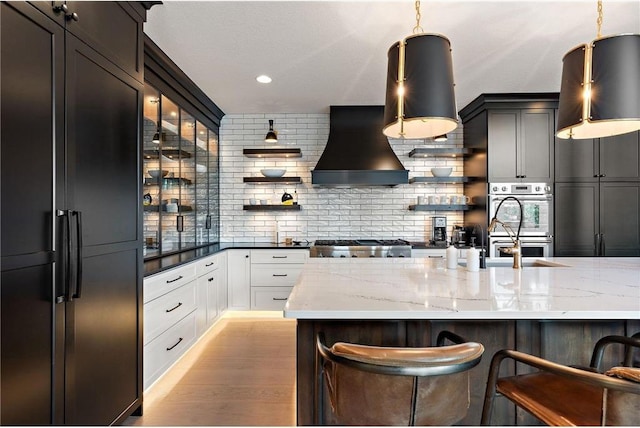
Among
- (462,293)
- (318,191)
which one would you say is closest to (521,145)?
(318,191)

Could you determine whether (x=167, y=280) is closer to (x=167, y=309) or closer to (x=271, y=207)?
(x=167, y=309)

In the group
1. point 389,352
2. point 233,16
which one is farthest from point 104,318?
point 233,16

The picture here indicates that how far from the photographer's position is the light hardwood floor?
2.05 m

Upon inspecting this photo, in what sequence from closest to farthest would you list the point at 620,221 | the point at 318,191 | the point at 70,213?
the point at 70,213, the point at 620,221, the point at 318,191

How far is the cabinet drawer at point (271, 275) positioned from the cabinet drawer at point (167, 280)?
1.12 metres

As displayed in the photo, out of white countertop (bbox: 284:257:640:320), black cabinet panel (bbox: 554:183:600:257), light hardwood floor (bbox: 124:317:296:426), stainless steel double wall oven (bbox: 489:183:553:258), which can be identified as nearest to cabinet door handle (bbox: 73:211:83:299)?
white countertop (bbox: 284:257:640:320)

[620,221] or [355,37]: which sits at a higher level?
[355,37]

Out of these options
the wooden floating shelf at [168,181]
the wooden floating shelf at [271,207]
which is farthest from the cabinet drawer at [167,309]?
the wooden floating shelf at [271,207]

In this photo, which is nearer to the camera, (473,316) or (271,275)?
(473,316)

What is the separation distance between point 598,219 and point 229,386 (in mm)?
4237

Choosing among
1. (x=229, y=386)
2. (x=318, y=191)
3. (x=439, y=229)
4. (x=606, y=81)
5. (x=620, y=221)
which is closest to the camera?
(x=606, y=81)

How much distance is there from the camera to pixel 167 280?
2504 mm

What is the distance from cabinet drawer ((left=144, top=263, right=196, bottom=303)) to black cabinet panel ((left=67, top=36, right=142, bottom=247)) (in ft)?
1.41

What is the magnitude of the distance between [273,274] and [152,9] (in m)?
2.83
